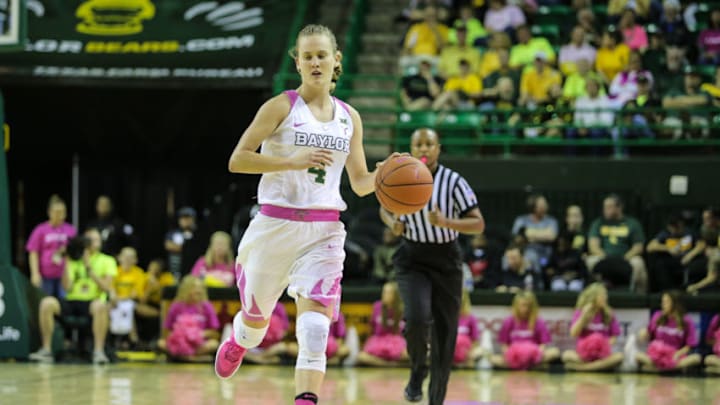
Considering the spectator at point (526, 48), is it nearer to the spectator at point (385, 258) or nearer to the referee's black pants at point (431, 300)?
the spectator at point (385, 258)

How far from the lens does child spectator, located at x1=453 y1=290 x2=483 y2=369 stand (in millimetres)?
14320

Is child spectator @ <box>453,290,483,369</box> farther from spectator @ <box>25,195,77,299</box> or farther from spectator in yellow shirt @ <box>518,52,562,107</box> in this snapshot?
spectator @ <box>25,195,77,299</box>

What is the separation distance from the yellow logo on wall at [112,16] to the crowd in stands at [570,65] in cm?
418

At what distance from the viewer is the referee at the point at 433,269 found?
896cm

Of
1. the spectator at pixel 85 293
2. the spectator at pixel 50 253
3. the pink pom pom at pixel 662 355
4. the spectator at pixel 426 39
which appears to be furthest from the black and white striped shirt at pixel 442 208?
the spectator at pixel 426 39

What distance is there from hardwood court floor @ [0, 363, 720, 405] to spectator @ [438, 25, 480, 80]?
5775 mm

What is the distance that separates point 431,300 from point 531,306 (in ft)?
17.7

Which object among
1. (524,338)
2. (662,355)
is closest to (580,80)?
(524,338)

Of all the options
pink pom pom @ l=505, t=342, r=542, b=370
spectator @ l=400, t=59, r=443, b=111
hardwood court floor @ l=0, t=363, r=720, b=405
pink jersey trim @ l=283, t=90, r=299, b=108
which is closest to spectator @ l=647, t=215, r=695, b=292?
hardwood court floor @ l=0, t=363, r=720, b=405

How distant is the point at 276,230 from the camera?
7.18 metres

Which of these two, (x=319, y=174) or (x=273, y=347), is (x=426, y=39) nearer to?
(x=273, y=347)

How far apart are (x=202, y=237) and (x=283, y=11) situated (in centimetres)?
441

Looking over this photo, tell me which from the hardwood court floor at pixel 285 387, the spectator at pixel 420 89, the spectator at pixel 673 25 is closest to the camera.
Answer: the hardwood court floor at pixel 285 387

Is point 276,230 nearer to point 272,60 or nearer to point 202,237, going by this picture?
A: point 202,237
